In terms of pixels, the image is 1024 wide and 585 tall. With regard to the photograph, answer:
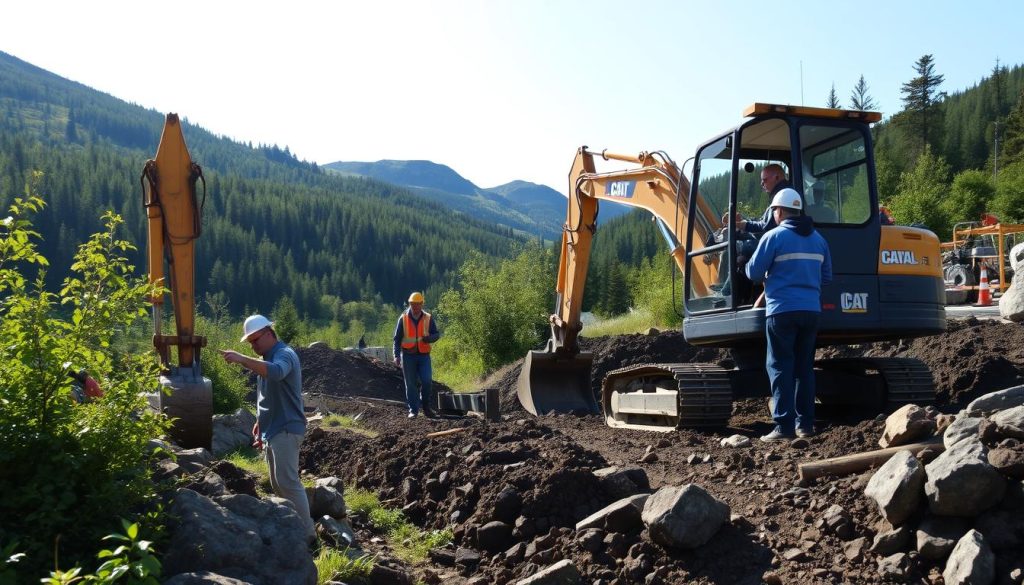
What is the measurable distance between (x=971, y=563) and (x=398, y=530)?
4072 millimetres

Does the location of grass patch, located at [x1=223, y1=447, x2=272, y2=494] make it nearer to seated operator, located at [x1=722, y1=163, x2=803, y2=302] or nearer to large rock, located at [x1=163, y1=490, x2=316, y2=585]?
large rock, located at [x1=163, y1=490, x2=316, y2=585]

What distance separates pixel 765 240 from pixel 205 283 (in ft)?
357

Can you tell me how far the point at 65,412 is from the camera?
4.11 metres

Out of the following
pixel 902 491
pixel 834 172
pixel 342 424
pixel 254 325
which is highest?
pixel 834 172

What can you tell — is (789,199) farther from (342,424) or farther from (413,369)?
(342,424)

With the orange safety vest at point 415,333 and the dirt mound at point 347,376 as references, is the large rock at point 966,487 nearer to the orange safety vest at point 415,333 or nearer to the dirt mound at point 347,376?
the orange safety vest at point 415,333

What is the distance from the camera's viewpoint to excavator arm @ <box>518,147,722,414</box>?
10805mm

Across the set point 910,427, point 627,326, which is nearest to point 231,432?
point 910,427

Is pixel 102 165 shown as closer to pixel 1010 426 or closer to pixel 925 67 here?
pixel 925 67

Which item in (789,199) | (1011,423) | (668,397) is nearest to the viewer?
(1011,423)

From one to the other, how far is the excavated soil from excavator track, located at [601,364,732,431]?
21cm

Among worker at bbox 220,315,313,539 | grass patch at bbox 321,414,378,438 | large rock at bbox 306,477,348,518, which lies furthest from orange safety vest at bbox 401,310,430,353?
worker at bbox 220,315,313,539

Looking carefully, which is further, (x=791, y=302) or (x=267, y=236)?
(x=267, y=236)

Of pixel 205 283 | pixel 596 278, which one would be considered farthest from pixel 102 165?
pixel 596 278
